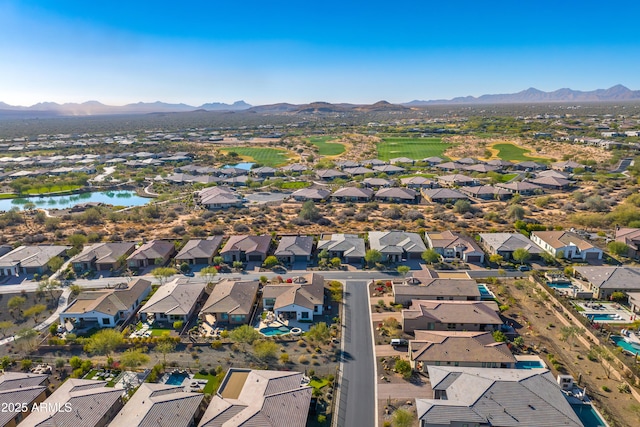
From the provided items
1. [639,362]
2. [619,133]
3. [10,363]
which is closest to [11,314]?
[10,363]

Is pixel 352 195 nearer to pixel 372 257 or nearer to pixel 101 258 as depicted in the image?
pixel 372 257

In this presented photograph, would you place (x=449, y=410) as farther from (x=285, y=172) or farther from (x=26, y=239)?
(x=285, y=172)

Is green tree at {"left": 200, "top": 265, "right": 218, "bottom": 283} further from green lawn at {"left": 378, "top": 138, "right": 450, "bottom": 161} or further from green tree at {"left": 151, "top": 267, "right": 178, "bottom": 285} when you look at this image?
green lawn at {"left": 378, "top": 138, "right": 450, "bottom": 161}

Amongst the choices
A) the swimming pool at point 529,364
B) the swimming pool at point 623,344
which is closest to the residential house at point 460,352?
the swimming pool at point 529,364

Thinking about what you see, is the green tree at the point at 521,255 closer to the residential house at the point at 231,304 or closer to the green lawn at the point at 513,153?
the residential house at the point at 231,304

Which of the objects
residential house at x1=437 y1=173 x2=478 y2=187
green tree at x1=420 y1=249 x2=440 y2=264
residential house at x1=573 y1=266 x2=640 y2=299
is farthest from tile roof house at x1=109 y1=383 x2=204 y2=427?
residential house at x1=437 y1=173 x2=478 y2=187

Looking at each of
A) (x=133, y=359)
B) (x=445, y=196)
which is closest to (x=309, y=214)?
(x=445, y=196)

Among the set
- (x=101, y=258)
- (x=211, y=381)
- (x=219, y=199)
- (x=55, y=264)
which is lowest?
(x=211, y=381)
